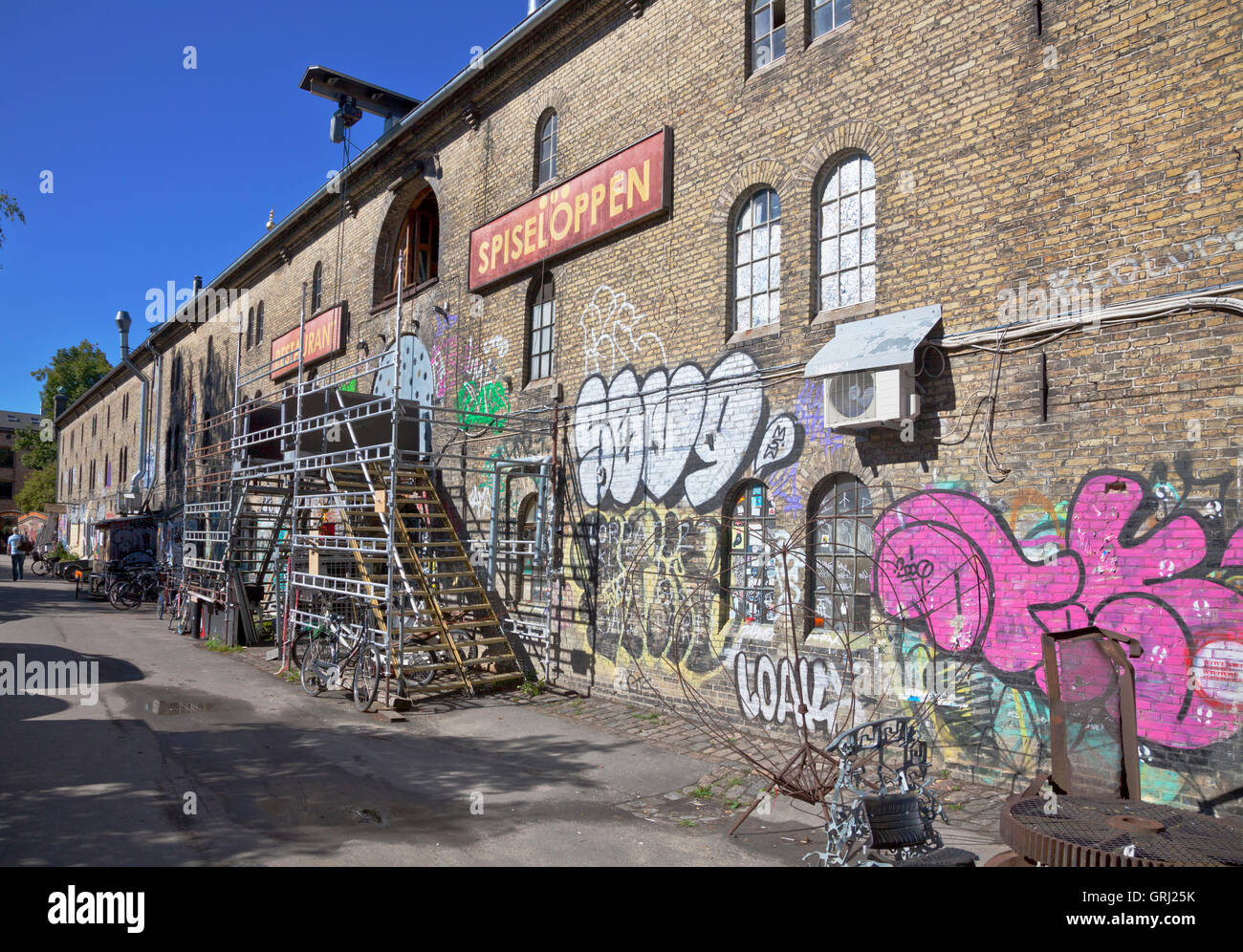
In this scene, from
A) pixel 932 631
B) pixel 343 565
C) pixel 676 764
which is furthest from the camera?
pixel 343 565

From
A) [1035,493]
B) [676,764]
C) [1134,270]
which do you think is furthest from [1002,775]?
[1134,270]

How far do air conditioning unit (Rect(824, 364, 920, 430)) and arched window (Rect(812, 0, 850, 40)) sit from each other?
4.09 meters

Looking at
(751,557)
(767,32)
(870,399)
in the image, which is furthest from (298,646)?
(767,32)

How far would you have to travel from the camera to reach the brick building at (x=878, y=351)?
6211mm

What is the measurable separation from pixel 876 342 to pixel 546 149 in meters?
7.59

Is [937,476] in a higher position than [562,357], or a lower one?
lower

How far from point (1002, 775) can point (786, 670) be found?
2354 mm

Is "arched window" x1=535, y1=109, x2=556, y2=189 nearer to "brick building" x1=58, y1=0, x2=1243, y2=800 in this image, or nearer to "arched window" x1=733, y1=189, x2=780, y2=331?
"brick building" x1=58, y1=0, x2=1243, y2=800

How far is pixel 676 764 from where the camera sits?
26.2 ft

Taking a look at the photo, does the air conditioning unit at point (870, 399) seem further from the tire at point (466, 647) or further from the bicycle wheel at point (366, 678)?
the tire at point (466, 647)

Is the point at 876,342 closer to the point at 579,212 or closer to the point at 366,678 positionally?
the point at 579,212

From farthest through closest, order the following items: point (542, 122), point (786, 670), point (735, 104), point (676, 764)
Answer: point (542, 122), point (735, 104), point (786, 670), point (676, 764)

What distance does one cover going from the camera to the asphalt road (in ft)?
18.1

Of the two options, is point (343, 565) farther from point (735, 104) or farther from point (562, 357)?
point (735, 104)
